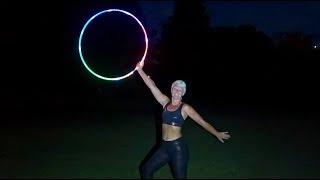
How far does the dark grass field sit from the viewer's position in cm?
1001

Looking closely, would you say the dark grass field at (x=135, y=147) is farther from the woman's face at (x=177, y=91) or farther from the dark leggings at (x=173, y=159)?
the woman's face at (x=177, y=91)

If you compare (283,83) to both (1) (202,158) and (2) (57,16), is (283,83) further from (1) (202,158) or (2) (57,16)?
(1) (202,158)

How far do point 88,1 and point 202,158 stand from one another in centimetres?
2541

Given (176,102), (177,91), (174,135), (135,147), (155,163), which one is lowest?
(135,147)

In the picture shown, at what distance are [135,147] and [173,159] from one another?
5.53 meters

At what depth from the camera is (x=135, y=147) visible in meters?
12.5

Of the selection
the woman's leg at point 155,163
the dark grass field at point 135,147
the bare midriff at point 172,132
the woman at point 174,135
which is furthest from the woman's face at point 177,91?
the dark grass field at point 135,147

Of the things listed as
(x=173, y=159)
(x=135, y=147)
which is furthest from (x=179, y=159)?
(x=135, y=147)

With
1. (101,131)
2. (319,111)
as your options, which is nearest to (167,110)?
(101,131)

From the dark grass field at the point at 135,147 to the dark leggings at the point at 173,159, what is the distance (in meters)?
2.41

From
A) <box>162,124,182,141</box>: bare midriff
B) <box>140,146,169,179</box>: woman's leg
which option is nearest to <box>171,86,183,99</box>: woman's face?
<box>162,124,182,141</box>: bare midriff

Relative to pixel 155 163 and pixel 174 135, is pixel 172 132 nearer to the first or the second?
pixel 174 135

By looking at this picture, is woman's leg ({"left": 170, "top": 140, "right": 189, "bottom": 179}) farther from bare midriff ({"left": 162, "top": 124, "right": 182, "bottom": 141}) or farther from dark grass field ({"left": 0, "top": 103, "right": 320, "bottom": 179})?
dark grass field ({"left": 0, "top": 103, "right": 320, "bottom": 179})

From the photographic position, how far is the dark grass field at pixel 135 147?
10008 mm
